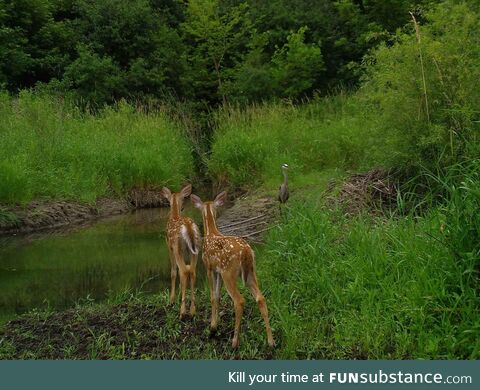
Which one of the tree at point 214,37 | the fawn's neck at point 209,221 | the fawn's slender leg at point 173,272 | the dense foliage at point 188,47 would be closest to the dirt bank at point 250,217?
the fawn's slender leg at point 173,272

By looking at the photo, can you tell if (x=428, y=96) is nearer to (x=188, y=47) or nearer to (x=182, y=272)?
(x=182, y=272)

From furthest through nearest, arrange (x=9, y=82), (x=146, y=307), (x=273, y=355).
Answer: (x=9, y=82), (x=146, y=307), (x=273, y=355)

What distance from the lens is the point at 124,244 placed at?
41.6 feet

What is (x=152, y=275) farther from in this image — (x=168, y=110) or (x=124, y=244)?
(x=168, y=110)

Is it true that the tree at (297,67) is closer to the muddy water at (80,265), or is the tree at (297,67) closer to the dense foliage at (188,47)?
the dense foliage at (188,47)

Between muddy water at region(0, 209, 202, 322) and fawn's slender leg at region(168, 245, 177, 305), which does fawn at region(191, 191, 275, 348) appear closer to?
fawn's slender leg at region(168, 245, 177, 305)

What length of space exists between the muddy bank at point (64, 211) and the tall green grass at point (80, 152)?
21 centimetres

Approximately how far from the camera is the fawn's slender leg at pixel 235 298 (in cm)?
589

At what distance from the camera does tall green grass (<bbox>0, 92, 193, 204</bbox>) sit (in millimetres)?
15438

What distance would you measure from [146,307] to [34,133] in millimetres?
10269

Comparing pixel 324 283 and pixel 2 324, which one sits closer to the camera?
pixel 324 283

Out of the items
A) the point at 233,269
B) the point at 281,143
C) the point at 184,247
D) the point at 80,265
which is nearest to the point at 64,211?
the point at 80,265

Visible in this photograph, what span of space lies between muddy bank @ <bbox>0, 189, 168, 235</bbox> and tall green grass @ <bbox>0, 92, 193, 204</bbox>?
214 mm

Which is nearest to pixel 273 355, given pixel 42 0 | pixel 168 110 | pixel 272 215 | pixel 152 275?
pixel 152 275
